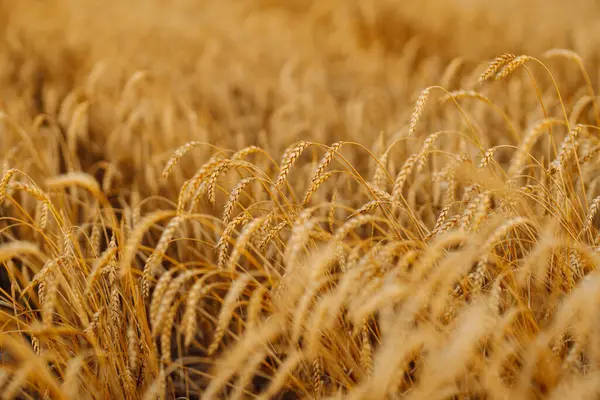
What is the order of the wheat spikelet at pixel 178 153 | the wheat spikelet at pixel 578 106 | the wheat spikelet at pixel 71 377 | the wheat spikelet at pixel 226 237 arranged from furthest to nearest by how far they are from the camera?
1. the wheat spikelet at pixel 578 106
2. the wheat spikelet at pixel 178 153
3. the wheat spikelet at pixel 226 237
4. the wheat spikelet at pixel 71 377

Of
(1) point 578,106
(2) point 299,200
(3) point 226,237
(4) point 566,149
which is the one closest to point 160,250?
(3) point 226,237

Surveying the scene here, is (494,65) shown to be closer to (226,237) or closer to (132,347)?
(226,237)

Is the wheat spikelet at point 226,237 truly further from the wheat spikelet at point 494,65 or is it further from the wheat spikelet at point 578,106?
the wheat spikelet at point 578,106

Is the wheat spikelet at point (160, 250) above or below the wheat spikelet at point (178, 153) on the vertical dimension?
below

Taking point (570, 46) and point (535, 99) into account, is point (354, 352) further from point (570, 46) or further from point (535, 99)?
point (570, 46)

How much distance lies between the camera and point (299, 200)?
241 centimetres


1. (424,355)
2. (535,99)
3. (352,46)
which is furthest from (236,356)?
(352,46)


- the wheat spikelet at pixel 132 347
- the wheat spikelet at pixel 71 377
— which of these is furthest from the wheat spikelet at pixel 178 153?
the wheat spikelet at pixel 71 377

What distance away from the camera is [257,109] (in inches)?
138

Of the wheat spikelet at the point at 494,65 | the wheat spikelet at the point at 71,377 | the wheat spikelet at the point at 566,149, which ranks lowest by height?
the wheat spikelet at the point at 71,377

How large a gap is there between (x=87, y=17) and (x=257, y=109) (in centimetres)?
251

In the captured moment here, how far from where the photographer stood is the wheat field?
1.18 meters

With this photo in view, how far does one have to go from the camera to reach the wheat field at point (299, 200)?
3.89 ft

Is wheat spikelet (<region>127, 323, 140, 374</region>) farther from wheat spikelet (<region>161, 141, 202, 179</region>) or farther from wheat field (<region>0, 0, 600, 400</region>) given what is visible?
wheat spikelet (<region>161, 141, 202, 179</region>)
